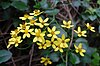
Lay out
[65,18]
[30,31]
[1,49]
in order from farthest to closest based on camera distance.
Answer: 1. [65,18]
2. [1,49]
3. [30,31]

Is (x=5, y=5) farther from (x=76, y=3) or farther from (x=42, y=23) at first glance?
(x=76, y=3)

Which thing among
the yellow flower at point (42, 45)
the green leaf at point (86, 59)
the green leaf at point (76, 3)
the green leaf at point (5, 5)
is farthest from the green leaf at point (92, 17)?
the green leaf at point (5, 5)

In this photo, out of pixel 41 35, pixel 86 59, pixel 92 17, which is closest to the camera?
pixel 41 35

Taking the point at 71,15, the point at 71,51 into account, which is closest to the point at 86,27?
the point at 71,15

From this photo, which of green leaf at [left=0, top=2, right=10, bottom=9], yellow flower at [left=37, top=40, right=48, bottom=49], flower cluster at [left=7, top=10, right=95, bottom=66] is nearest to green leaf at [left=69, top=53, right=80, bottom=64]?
flower cluster at [left=7, top=10, right=95, bottom=66]

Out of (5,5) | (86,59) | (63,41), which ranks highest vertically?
(5,5)

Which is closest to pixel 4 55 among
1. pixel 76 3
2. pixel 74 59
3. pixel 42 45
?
pixel 42 45

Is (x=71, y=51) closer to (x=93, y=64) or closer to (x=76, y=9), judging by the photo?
(x=93, y=64)

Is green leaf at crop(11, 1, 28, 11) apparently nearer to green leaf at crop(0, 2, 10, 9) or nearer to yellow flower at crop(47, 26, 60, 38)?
green leaf at crop(0, 2, 10, 9)

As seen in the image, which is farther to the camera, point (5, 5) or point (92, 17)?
point (92, 17)

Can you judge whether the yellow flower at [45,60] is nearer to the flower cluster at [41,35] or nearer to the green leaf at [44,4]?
the flower cluster at [41,35]

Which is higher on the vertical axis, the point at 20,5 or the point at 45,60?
the point at 20,5
